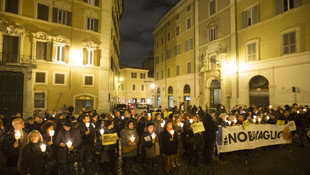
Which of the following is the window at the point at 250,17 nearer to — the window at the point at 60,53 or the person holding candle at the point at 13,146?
the window at the point at 60,53

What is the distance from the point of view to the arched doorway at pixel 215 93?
22.9 m

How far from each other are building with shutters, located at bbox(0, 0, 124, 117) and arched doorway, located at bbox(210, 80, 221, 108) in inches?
581

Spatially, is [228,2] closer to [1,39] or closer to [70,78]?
[70,78]

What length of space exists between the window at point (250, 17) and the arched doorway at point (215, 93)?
791cm

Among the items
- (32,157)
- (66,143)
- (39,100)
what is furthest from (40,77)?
(32,157)

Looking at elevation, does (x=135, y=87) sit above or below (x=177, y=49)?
below

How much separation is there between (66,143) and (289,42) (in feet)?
63.0

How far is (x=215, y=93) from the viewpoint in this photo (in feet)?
76.7

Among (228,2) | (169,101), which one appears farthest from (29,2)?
(169,101)

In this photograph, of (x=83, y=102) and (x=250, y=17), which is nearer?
(x=250, y=17)

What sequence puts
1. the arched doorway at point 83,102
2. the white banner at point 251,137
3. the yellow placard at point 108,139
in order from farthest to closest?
the arched doorway at point 83,102 → the white banner at point 251,137 → the yellow placard at point 108,139

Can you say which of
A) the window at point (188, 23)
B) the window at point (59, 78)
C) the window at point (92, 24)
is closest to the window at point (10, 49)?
the window at point (59, 78)

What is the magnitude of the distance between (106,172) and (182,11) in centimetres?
3021

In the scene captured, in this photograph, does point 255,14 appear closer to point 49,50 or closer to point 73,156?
point 73,156
